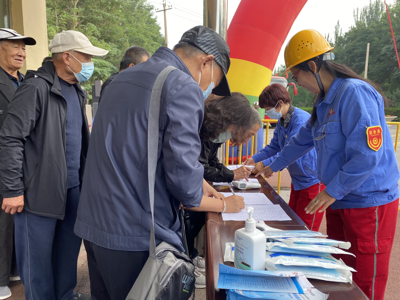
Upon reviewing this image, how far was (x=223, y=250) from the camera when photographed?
1115 mm

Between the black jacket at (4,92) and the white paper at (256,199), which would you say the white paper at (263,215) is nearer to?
the white paper at (256,199)

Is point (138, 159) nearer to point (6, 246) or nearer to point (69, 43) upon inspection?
point (69, 43)

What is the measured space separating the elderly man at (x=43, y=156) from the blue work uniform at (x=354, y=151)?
5.11 ft

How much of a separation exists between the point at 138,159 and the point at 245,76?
3.71 meters

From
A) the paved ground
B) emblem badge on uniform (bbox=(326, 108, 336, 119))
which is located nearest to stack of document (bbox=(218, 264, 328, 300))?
emblem badge on uniform (bbox=(326, 108, 336, 119))

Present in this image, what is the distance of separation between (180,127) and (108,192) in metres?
0.32

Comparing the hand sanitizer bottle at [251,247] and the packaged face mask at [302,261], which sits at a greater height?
the hand sanitizer bottle at [251,247]

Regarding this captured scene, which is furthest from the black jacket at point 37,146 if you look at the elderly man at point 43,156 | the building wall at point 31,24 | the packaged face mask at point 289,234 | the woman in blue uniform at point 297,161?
the building wall at point 31,24

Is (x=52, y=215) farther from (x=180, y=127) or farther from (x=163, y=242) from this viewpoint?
(x=180, y=127)

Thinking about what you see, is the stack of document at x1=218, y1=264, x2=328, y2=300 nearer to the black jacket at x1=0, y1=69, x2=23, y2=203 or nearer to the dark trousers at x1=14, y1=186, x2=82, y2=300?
the dark trousers at x1=14, y1=186, x2=82, y2=300

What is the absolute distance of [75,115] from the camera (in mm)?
1950

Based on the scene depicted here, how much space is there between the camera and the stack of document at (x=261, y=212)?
1451mm

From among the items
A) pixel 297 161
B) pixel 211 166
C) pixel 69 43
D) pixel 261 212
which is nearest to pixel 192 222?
pixel 211 166

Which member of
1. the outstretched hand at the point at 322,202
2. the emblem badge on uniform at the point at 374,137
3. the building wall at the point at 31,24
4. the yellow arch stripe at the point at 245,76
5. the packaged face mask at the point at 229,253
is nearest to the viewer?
the packaged face mask at the point at 229,253
